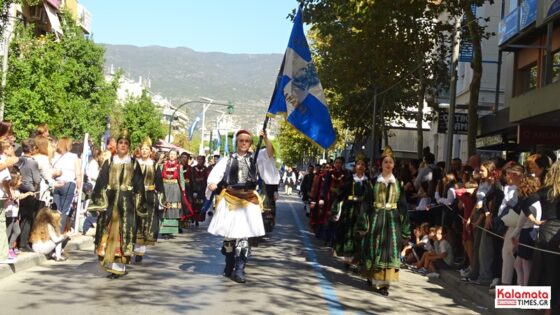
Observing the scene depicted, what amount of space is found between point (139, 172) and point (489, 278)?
16.7 ft

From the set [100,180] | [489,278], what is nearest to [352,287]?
[489,278]

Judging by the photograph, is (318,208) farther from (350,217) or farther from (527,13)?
(527,13)

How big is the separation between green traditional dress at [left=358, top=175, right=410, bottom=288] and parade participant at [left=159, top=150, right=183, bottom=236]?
24.4ft

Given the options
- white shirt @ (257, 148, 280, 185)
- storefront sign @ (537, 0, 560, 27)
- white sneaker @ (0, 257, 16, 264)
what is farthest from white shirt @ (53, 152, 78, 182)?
storefront sign @ (537, 0, 560, 27)

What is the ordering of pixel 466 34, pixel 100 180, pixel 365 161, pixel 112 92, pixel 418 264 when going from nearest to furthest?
pixel 100 180 → pixel 365 161 → pixel 418 264 → pixel 466 34 → pixel 112 92

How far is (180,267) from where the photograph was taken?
40.0 ft

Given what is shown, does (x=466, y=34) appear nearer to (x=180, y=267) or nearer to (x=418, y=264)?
(x=418, y=264)

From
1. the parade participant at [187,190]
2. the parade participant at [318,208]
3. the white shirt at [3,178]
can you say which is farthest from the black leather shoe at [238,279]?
the parade participant at [187,190]

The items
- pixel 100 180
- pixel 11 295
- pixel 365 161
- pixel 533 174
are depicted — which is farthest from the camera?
pixel 365 161

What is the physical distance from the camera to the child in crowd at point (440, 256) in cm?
1383

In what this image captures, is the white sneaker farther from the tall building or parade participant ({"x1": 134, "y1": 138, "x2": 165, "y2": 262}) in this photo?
the tall building

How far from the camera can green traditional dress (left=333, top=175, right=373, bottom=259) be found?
13078 mm

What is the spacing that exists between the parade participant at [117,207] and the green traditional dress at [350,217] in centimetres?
345

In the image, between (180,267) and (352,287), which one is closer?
(352,287)
